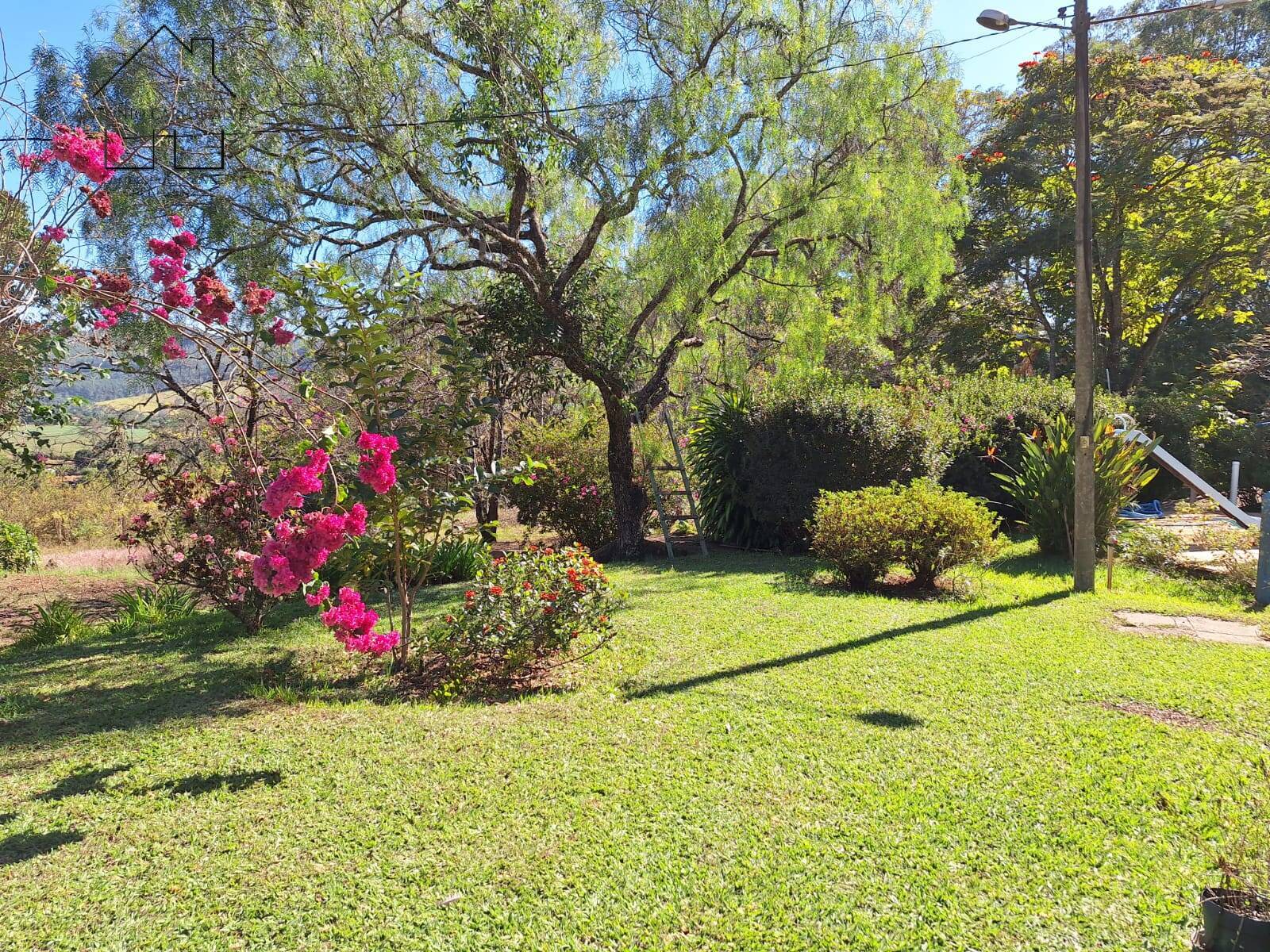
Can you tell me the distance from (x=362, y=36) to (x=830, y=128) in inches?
193

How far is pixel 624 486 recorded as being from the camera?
381 inches

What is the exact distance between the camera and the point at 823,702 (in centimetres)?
412

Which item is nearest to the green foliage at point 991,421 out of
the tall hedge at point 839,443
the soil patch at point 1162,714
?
the tall hedge at point 839,443

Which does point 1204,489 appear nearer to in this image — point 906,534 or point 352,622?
point 906,534

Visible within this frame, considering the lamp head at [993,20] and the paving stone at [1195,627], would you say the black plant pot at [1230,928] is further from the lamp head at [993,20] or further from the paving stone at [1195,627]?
the lamp head at [993,20]

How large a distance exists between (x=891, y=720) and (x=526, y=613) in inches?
84.8

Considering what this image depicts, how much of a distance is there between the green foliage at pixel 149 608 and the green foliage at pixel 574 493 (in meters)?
4.28

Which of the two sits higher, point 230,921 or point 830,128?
point 830,128

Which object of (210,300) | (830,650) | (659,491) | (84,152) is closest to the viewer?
(84,152)

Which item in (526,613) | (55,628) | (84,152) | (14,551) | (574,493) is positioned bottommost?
(55,628)

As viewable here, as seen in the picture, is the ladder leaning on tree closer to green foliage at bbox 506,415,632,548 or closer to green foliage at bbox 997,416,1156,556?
green foliage at bbox 506,415,632,548

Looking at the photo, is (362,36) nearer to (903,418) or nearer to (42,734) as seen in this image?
(42,734)

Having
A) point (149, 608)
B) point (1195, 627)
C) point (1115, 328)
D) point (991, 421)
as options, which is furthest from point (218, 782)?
point (1115, 328)

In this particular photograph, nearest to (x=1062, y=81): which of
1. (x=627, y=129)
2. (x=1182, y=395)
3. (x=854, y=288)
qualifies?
(x=1182, y=395)
